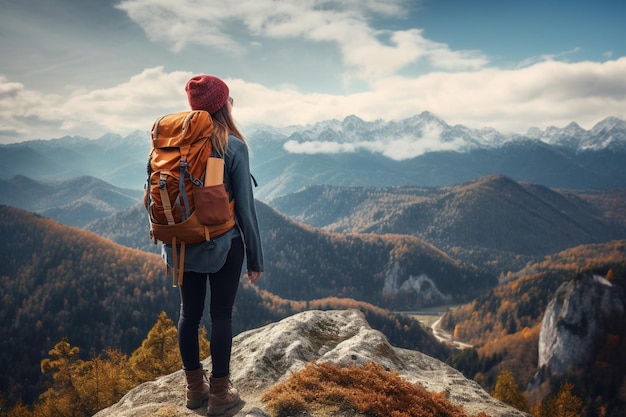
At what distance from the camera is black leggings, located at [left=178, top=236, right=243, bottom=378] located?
251 inches

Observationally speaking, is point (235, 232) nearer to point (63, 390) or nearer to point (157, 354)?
point (157, 354)

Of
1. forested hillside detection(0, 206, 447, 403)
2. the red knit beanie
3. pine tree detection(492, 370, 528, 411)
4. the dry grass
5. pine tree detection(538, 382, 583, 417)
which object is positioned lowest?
forested hillside detection(0, 206, 447, 403)

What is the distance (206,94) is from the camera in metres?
6.32

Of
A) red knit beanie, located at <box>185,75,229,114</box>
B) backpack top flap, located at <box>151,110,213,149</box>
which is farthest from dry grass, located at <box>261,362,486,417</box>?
red knit beanie, located at <box>185,75,229,114</box>

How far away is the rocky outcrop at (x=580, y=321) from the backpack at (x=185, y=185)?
14748 centimetres

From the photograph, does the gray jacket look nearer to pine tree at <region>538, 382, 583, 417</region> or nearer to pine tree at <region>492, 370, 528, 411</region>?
pine tree at <region>492, 370, 528, 411</region>

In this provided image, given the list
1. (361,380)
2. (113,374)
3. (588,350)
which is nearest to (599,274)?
(588,350)

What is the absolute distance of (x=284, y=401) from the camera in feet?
22.4

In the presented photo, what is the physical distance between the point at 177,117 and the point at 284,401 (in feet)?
16.1

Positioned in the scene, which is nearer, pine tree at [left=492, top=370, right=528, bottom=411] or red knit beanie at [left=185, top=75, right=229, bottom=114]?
red knit beanie at [left=185, top=75, right=229, bottom=114]

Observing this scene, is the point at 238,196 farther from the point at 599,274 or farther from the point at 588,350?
the point at 599,274

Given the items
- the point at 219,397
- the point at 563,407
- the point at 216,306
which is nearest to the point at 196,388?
the point at 219,397

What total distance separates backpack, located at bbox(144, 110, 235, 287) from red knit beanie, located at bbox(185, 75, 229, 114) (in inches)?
17.0

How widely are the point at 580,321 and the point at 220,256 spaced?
152 meters
